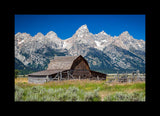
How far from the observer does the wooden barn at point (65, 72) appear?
109 ft

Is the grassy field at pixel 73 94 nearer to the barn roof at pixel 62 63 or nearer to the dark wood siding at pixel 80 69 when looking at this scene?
the barn roof at pixel 62 63

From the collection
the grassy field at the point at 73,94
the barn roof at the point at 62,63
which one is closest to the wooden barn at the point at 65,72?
the barn roof at the point at 62,63

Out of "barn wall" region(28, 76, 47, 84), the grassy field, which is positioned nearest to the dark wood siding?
"barn wall" region(28, 76, 47, 84)

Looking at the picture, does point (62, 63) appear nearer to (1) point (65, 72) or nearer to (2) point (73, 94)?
(1) point (65, 72)

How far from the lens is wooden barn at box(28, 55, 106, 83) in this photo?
33.2 metres

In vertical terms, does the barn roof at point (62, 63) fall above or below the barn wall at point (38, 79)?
above

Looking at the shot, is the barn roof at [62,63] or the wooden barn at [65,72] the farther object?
the barn roof at [62,63]

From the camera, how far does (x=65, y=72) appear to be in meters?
35.3

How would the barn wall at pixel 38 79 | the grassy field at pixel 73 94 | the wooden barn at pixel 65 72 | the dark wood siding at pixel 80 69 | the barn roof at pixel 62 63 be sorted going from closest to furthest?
the grassy field at pixel 73 94, the barn wall at pixel 38 79, the wooden barn at pixel 65 72, the barn roof at pixel 62 63, the dark wood siding at pixel 80 69

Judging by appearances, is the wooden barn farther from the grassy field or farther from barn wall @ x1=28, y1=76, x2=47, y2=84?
the grassy field

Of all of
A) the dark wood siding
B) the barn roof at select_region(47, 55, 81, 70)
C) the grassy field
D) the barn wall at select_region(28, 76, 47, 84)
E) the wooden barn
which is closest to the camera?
the grassy field
